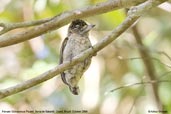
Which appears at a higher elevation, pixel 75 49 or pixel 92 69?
pixel 75 49

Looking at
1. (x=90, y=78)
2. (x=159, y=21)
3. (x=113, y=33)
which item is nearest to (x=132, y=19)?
(x=113, y=33)

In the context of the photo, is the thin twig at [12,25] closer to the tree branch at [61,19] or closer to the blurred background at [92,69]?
the tree branch at [61,19]

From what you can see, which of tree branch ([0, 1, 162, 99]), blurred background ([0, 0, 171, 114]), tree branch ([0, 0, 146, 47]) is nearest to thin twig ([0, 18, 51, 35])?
tree branch ([0, 0, 146, 47])

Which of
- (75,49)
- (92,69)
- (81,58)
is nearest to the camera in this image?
(81,58)

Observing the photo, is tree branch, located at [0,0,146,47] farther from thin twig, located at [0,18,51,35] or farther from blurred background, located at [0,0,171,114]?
blurred background, located at [0,0,171,114]

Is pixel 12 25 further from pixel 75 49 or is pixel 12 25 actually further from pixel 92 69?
pixel 92 69

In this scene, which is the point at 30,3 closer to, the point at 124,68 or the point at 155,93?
the point at 124,68

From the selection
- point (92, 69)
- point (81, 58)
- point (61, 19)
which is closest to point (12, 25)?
point (61, 19)
